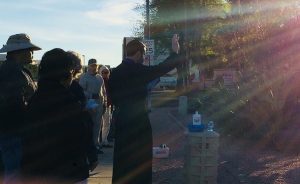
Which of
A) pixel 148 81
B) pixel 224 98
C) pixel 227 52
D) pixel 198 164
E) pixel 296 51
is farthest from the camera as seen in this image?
pixel 224 98

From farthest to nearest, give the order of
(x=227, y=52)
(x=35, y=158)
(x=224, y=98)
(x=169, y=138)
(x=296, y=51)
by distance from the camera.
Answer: (x=224, y=98) < (x=227, y=52) < (x=169, y=138) < (x=296, y=51) < (x=35, y=158)

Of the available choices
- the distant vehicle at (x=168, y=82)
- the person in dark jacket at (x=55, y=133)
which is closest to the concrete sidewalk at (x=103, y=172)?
the person in dark jacket at (x=55, y=133)

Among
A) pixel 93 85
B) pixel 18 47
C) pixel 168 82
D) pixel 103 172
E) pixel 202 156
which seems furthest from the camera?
pixel 168 82

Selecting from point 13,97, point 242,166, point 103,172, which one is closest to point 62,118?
point 13,97

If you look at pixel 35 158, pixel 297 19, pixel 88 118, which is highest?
pixel 297 19

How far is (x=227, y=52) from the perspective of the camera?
1586cm

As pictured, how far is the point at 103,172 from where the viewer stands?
9281mm

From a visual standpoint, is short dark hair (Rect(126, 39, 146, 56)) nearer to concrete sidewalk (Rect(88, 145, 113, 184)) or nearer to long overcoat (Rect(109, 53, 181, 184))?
long overcoat (Rect(109, 53, 181, 184))

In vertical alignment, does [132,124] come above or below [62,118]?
below

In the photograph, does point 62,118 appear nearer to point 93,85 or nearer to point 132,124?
point 132,124

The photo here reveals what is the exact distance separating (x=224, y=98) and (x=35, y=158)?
45.0 feet

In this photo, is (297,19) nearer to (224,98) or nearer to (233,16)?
(233,16)

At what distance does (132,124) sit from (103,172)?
389cm

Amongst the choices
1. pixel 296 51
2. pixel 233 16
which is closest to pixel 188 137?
pixel 296 51
